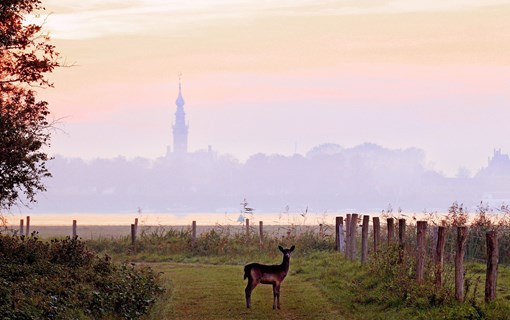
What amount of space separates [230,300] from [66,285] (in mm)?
5310

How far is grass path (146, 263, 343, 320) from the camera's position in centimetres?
2697

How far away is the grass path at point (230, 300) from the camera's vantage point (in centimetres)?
2697

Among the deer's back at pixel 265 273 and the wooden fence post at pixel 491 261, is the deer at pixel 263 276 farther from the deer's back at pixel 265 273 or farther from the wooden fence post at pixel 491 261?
the wooden fence post at pixel 491 261

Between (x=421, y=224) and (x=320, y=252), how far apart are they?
24.2 metres

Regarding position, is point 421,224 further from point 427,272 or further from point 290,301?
point 290,301

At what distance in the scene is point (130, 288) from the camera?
29281 millimetres

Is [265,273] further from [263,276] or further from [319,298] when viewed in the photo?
[319,298]

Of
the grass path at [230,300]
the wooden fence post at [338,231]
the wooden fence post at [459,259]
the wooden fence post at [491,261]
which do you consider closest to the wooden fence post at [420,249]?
the grass path at [230,300]

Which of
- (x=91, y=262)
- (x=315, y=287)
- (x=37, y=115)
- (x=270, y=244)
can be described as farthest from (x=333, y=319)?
Answer: (x=270, y=244)

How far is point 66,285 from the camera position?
2766 centimetres

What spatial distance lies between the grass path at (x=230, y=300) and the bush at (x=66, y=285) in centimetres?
86

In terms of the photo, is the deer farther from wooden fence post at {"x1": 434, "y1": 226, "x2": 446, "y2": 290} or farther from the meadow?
wooden fence post at {"x1": 434, "y1": 226, "x2": 446, "y2": 290}

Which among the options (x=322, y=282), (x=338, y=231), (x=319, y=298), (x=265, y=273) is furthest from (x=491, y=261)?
(x=338, y=231)

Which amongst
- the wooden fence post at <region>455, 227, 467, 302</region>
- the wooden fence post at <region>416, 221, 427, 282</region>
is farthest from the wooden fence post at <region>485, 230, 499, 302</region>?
the wooden fence post at <region>416, 221, 427, 282</region>
